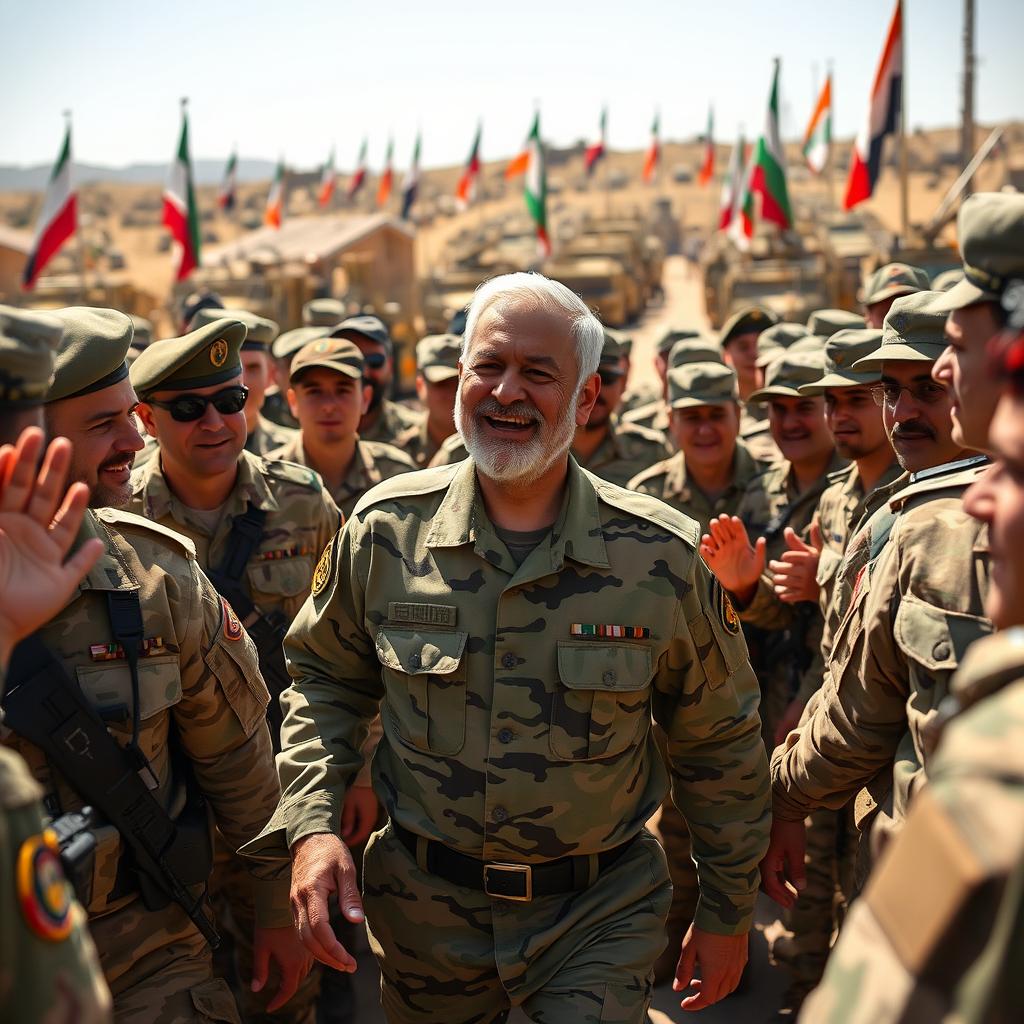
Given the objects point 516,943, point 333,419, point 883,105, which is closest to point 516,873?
point 516,943

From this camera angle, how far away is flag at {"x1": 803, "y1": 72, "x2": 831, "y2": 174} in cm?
1981

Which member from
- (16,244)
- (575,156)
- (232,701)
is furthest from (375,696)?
(575,156)

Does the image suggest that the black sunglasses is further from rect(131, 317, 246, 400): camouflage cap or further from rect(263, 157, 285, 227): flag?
rect(263, 157, 285, 227): flag

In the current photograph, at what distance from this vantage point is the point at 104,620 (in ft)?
9.74

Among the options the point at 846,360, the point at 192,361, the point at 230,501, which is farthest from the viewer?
the point at 846,360

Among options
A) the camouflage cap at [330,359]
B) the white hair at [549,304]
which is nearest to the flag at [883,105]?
the camouflage cap at [330,359]

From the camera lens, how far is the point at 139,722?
299 centimetres

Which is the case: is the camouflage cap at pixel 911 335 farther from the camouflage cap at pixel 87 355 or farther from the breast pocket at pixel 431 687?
the camouflage cap at pixel 87 355

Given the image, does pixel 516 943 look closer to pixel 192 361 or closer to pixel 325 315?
pixel 192 361

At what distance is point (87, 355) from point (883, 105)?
13086 millimetres

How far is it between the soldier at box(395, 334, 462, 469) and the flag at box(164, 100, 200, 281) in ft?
29.1

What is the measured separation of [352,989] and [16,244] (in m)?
24.9

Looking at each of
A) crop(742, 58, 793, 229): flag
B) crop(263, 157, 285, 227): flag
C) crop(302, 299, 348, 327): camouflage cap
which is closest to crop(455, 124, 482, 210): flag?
crop(263, 157, 285, 227): flag

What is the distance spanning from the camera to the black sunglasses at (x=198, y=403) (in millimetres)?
4273
